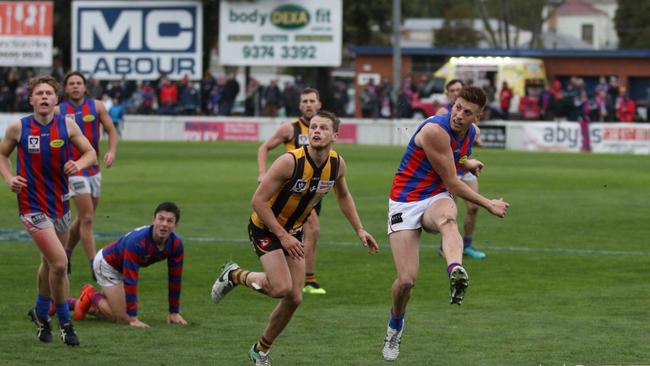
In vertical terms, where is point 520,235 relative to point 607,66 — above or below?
below

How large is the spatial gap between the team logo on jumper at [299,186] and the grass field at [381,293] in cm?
136

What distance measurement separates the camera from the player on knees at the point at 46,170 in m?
11.0

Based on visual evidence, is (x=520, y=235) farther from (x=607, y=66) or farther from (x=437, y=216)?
(x=607, y=66)

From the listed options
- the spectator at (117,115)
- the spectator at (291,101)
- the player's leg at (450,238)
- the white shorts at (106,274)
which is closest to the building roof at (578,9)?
the spectator at (291,101)

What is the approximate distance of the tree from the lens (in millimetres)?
112000

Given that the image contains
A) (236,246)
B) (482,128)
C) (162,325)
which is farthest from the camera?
(482,128)

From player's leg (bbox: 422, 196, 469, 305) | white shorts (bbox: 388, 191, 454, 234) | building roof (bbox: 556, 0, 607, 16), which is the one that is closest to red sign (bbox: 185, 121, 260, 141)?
white shorts (bbox: 388, 191, 454, 234)

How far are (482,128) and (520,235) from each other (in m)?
24.0

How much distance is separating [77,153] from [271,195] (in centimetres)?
562

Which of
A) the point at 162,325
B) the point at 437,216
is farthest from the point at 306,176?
the point at 162,325

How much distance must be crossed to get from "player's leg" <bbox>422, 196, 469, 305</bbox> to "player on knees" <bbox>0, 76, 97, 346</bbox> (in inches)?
113

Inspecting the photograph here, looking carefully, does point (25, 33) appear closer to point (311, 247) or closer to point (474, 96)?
point (311, 247)

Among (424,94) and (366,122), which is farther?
(424,94)

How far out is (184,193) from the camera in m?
27.0
